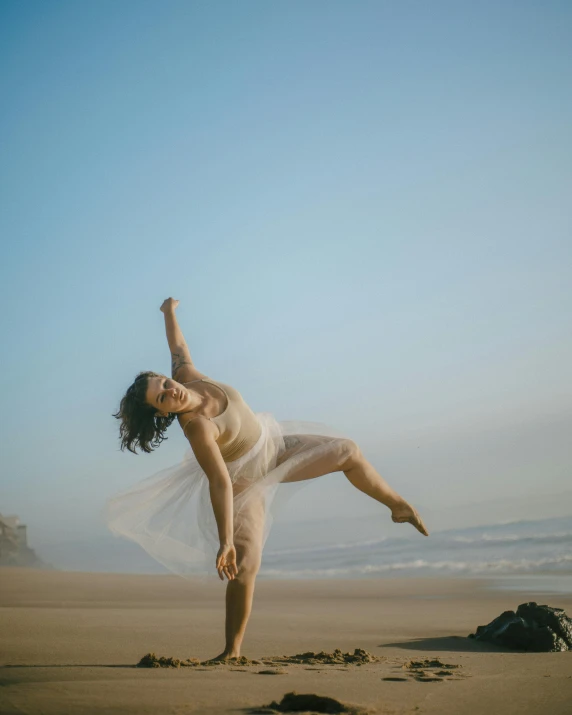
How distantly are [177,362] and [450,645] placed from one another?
119 inches

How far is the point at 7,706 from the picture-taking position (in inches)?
119

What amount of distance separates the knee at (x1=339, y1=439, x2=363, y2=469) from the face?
1217mm

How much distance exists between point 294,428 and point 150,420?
134cm

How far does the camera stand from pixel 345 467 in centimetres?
549

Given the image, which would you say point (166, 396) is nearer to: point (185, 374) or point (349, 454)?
point (185, 374)

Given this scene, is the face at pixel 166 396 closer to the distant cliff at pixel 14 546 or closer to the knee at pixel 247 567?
the knee at pixel 247 567

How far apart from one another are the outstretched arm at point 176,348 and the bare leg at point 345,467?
912 mm

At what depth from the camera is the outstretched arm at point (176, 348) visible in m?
5.47

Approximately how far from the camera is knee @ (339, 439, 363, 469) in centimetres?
543

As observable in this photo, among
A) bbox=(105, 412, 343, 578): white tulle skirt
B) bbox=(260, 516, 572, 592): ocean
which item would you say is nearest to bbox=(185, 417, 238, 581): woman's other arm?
bbox=(105, 412, 343, 578): white tulle skirt

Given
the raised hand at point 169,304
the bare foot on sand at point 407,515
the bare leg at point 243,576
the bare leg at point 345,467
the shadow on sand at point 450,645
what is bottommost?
the shadow on sand at point 450,645

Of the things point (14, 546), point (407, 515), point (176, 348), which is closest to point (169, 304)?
point (176, 348)

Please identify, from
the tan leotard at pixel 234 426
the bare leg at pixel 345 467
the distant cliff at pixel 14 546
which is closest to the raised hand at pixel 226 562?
the tan leotard at pixel 234 426

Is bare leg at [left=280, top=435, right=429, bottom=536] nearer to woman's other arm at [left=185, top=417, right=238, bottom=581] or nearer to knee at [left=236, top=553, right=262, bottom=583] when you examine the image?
knee at [left=236, top=553, right=262, bottom=583]
